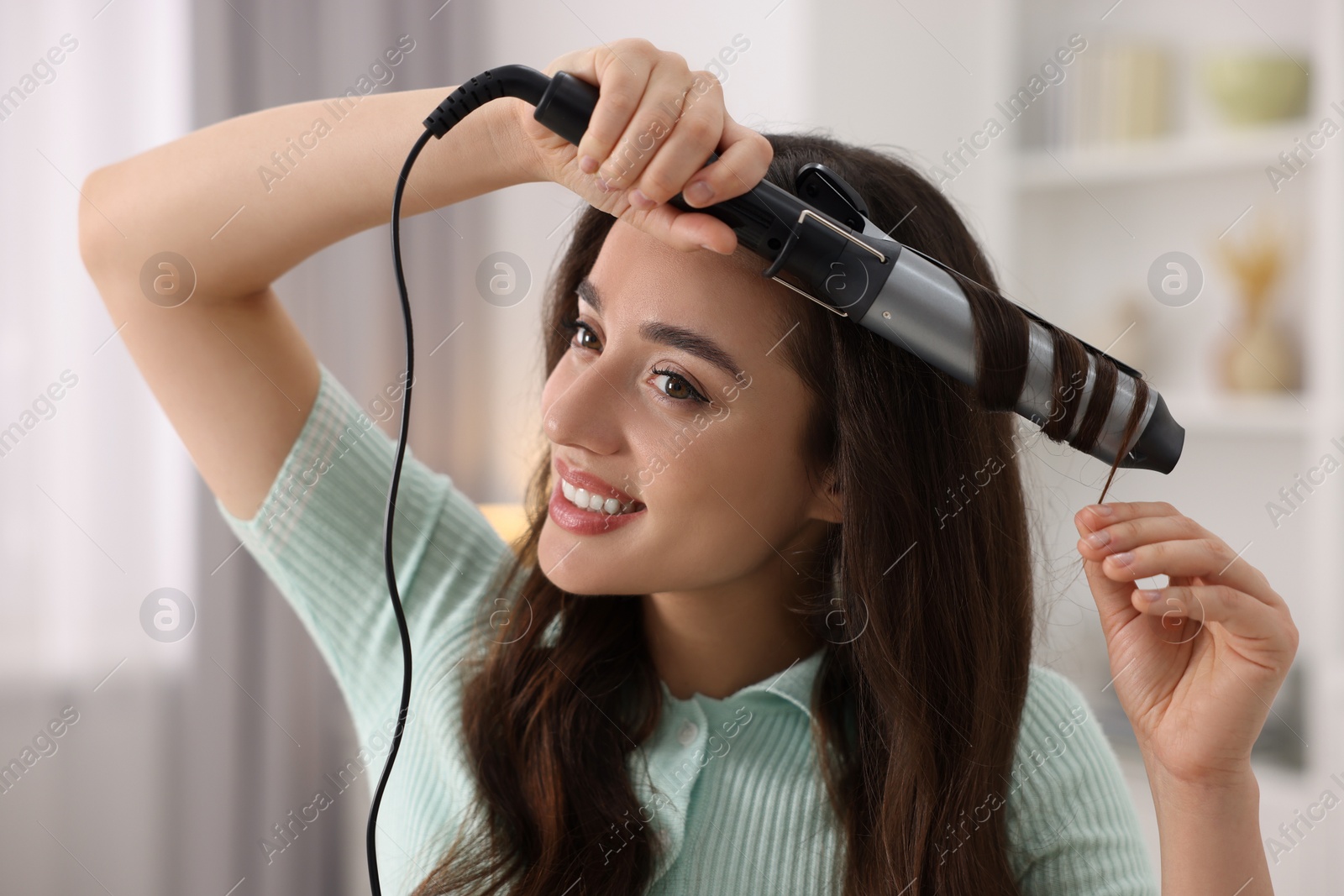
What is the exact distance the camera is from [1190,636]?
31.3 inches

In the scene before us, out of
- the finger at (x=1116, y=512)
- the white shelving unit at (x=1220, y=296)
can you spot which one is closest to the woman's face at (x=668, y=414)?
the finger at (x=1116, y=512)

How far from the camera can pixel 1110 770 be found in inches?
38.8

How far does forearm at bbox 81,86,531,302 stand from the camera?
86cm

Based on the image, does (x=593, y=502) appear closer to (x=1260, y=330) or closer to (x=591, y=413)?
(x=591, y=413)

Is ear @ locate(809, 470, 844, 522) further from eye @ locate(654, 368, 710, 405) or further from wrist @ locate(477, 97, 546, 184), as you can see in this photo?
wrist @ locate(477, 97, 546, 184)

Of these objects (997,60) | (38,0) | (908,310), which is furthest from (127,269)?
(997,60)

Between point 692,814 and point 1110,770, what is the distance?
1.35 feet

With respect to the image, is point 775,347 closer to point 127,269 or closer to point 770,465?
point 770,465

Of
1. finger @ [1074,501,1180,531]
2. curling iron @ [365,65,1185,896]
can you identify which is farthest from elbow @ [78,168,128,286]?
finger @ [1074,501,1180,531]

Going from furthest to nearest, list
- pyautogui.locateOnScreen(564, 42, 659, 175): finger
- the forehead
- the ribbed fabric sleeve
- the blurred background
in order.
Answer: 1. the blurred background
2. the ribbed fabric sleeve
3. the forehead
4. pyautogui.locateOnScreen(564, 42, 659, 175): finger

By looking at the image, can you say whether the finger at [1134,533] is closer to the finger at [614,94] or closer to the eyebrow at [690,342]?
the eyebrow at [690,342]

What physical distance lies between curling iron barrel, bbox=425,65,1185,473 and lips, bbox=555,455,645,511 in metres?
0.26

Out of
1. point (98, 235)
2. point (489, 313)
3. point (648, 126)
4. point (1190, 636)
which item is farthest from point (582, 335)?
point (489, 313)

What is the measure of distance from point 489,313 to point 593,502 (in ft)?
5.63
